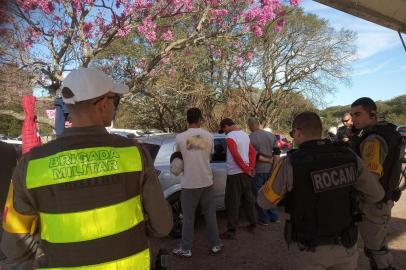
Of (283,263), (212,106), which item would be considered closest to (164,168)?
(283,263)

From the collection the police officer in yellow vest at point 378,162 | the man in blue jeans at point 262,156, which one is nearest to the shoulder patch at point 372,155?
the police officer in yellow vest at point 378,162

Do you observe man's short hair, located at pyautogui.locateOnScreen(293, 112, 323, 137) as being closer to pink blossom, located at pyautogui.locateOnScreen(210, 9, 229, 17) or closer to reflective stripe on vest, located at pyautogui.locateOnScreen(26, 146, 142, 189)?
reflective stripe on vest, located at pyautogui.locateOnScreen(26, 146, 142, 189)

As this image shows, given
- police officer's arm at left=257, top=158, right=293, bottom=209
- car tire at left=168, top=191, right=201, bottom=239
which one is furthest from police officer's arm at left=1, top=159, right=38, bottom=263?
car tire at left=168, top=191, right=201, bottom=239

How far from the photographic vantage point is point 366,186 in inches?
116

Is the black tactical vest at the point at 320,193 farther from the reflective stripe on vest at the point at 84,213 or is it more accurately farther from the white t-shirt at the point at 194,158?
the white t-shirt at the point at 194,158

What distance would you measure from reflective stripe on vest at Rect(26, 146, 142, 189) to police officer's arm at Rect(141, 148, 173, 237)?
145 millimetres

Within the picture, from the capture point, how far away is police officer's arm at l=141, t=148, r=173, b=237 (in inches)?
77.7

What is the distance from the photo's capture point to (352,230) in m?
2.84

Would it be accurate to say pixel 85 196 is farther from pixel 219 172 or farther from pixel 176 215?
pixel 219 172

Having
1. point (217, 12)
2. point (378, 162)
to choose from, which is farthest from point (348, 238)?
point (217, 12)

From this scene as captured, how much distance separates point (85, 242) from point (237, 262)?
3.85 m

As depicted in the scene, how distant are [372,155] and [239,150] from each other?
8.82 ft

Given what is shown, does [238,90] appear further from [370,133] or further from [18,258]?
[18,258]

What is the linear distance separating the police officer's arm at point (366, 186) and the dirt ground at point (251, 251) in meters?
2.33
